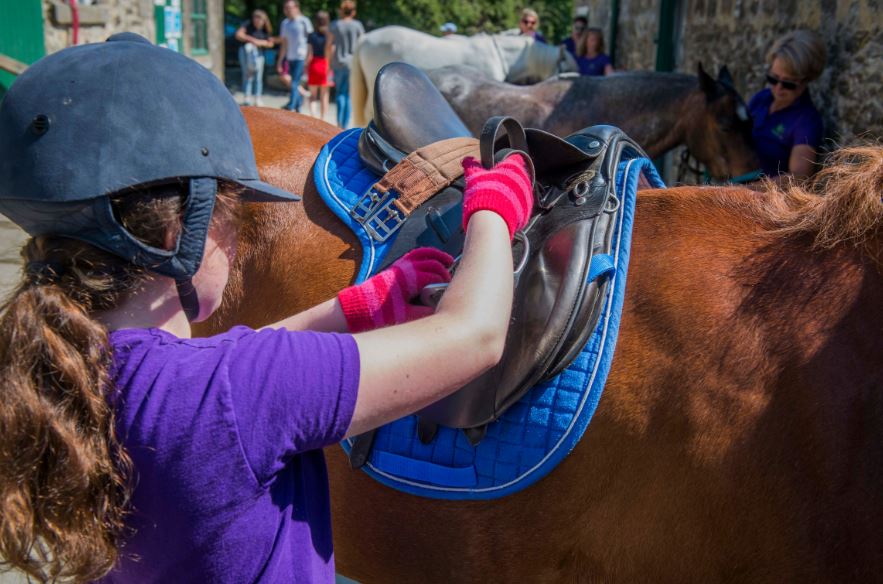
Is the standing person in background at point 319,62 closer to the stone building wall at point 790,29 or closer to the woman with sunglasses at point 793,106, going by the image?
the stone building wall at point 790,29

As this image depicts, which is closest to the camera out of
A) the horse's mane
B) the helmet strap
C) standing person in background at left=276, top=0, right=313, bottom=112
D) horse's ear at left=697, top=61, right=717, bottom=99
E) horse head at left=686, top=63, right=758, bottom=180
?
the helmet strap

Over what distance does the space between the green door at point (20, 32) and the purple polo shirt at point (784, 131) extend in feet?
21.7

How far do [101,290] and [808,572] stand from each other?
1115mm

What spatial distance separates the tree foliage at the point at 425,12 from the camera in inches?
901

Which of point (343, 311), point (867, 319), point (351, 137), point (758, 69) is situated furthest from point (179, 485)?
point (758, 69)

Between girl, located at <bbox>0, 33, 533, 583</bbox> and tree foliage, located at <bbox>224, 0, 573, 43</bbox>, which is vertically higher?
girl, located at <bbox>0, 33, 533, 583</bbox>

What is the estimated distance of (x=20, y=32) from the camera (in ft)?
26.4

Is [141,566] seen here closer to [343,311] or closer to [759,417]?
[343,311]

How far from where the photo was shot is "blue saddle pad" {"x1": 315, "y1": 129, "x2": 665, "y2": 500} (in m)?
1.44

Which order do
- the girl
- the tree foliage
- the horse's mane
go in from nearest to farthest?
the girl < the horse's mane < the tree foliage

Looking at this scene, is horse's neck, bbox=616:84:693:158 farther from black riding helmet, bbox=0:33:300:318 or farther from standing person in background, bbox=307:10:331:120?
standing person in background, bbox=307:10:331:120

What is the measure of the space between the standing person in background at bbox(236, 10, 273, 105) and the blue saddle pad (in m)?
13.1

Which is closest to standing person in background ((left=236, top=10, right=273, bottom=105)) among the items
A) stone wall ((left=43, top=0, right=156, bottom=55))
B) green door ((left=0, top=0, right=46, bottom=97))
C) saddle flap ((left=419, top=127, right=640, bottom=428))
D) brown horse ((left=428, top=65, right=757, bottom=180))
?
stone wall ((left=43, top=0, right=156, bottom=55))

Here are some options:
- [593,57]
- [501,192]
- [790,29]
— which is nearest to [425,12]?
[593,57]
